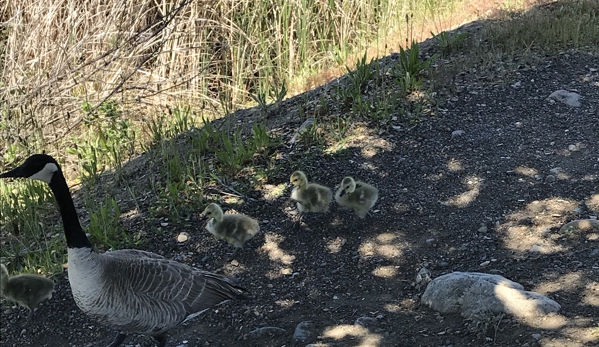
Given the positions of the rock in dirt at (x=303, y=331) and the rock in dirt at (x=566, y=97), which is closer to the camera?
the rock in dirt at (x=303, y=331)

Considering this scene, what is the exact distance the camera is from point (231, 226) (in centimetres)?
531

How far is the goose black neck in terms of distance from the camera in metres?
4.29

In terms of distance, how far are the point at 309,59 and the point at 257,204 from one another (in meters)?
4.19

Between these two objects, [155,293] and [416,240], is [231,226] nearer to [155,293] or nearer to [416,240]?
[155,293]

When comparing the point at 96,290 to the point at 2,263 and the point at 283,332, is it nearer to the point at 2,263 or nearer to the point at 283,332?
the point at 283,332

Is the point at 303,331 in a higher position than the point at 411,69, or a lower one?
lower

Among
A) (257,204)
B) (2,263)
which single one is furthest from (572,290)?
(2,263)

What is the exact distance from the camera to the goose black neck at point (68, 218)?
4.29m

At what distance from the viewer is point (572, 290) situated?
4.44m

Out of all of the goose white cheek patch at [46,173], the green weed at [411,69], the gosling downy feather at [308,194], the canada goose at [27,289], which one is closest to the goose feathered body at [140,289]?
the goose white cheek patch at [46,173]

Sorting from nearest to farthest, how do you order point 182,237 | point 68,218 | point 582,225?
point 68,218
point 582,225
point 182,237

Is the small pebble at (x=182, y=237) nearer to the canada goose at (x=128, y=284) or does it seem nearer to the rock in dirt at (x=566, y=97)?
the canada goose at (x=128, y=284)

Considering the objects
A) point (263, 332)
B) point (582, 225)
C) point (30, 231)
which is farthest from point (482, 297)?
point (30, 231)

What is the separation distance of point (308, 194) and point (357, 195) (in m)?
0.39
